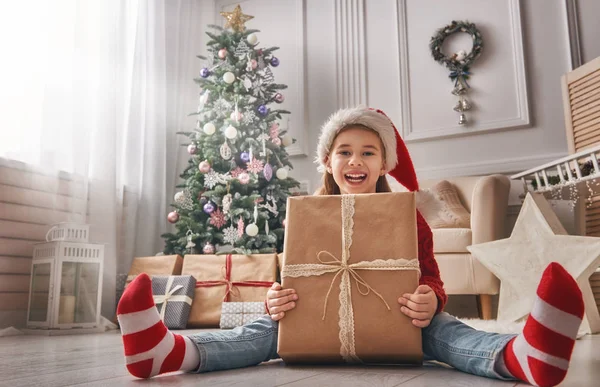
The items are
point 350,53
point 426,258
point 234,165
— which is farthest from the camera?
point 350,53

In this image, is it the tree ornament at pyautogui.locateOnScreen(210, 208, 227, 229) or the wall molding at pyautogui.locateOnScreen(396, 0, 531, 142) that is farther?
the wall molding at pyautogui.locateOnScreen(396, 0, 531, 142)

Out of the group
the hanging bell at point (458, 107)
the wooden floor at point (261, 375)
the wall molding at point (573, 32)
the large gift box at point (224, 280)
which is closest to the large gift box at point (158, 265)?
the large gift box at point (224, 280)

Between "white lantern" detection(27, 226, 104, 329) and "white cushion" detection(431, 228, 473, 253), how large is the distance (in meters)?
1.63

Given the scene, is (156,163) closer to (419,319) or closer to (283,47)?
(283,47)

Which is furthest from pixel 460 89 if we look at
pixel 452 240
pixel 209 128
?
pixel 209 128

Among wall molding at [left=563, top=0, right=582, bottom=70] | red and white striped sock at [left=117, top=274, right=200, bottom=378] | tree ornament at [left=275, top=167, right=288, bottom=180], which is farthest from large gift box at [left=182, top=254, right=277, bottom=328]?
wall molding at [left=563, top=0, right=582, bottom=70]

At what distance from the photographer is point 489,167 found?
3184 mm

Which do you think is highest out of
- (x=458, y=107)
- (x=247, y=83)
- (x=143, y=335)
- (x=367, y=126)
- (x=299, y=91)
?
(x=299, y=91)

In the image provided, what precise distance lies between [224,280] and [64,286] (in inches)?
29.4

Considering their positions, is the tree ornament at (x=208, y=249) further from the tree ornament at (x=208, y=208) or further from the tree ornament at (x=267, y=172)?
the tree ornament at (x=267, y=172)

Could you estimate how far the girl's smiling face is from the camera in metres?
1.28

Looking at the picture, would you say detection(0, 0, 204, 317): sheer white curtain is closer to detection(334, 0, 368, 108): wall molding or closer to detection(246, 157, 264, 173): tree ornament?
detection(246, 157, 264, 173): tree ornament

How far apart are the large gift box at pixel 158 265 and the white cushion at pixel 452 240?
4.45 feet

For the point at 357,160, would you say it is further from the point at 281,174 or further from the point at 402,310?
the point at 281,174
